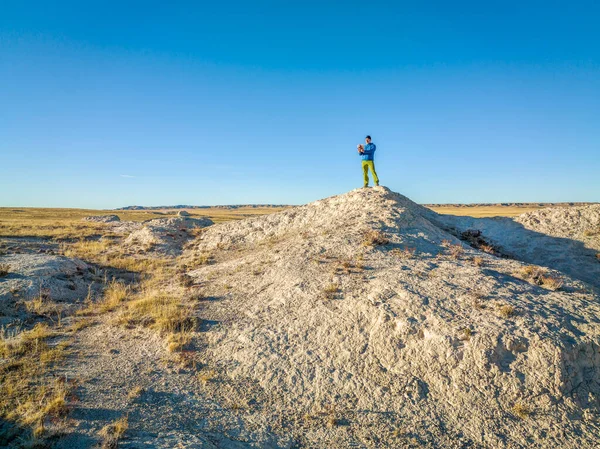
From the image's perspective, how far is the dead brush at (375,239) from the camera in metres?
12.4

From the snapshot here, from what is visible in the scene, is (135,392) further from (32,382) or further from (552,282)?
(552,282)

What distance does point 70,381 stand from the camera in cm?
674

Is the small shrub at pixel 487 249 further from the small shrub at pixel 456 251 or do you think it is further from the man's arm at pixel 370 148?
the man's arm at pixel 370 148

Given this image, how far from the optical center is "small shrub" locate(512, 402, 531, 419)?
20.1 feet

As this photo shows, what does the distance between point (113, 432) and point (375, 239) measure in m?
9.59

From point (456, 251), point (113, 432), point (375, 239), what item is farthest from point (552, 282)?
point (113, 432)

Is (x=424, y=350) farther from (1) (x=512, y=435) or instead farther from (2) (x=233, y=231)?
(2) (x=233, y=231)

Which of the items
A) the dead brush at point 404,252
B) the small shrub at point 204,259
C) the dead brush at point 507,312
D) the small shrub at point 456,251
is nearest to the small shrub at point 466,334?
the dead brush at point 507,312

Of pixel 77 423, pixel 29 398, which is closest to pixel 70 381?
pixel 29 398

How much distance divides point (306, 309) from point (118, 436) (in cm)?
519

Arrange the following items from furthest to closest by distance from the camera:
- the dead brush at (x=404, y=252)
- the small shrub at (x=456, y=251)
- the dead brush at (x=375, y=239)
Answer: the dead brush at (x=375, y=239)
the small shrub at (x=456, y=251)
the dead brush at (x=404, y=252)

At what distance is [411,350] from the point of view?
24.5ft

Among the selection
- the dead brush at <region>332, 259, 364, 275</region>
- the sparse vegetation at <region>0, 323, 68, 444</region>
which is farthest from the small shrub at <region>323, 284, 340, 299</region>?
the sparse vegetation at <region>0, 323, 68, 444</region>

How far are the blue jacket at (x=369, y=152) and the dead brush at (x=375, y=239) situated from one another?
4.48 metres
